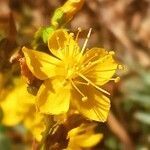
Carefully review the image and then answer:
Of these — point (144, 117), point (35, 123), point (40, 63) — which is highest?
point (40, 63)

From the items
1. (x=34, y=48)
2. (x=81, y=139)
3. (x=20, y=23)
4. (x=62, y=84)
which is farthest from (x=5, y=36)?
(x=20, y=23)

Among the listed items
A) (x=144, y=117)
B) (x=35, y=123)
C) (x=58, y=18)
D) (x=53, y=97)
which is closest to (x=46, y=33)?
(x=58, y=18)

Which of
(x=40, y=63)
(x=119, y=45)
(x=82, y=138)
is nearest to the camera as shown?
(x=40, y=63)

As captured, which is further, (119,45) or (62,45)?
(119,45)

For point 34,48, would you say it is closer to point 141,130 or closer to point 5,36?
point 5,36

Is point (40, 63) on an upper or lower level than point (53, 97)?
upper

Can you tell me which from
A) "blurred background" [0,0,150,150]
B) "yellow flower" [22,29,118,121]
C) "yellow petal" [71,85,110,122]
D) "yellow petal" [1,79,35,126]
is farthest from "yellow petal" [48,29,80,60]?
"yellow petal" [1,79,35,126]

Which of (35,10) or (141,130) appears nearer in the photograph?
(141,130)

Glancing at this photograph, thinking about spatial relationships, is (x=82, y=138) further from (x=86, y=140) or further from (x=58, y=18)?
(x=58, y=18)
